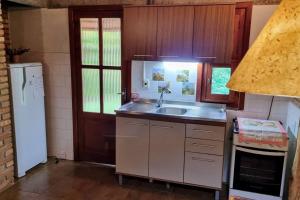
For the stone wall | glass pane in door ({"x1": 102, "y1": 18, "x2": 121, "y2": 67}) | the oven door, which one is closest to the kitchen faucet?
glass pane in door ({"x1": 102, "y1": 18, "x2": 121, "y2": 67})

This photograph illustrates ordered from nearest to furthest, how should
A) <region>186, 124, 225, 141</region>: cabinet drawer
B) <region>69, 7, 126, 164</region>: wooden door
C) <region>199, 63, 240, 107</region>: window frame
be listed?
<region>186, 124, 225, 141</region>: cabinet drawer
<region>199, 63, 240, 107</region>: window frame
<region>69, 7, 126, 164</region>: wooden door

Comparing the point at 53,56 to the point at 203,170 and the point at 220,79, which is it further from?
the point at 203,170

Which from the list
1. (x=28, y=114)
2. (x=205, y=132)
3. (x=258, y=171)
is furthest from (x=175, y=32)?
(x=28, y=114)

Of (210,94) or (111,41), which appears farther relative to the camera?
(111,41)

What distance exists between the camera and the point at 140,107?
11.1ft

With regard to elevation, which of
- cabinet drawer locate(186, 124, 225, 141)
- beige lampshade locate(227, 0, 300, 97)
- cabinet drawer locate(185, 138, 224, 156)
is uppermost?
beige lampshade locate(227, 0, 300, 97)

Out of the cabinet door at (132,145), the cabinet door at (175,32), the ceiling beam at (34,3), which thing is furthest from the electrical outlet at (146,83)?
the ceiling beam at (34,3)

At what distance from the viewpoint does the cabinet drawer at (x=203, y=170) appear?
2.93m

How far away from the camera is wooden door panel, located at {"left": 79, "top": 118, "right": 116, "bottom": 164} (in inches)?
151

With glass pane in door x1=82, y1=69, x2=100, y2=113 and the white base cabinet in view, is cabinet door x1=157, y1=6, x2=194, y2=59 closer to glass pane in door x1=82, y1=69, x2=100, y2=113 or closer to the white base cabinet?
the white base cabinet

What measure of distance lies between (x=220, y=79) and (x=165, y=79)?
70cm

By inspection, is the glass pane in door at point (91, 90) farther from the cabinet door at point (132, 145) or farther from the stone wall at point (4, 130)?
the stone wall at point (4, 130)

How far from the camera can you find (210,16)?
2.93 m

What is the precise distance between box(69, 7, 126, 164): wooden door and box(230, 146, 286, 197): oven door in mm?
1742
